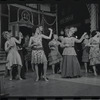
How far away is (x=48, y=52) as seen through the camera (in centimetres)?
914

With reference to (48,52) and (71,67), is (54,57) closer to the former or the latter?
(48,52)

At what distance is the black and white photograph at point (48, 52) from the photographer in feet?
14.2

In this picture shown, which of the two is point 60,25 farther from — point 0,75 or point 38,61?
point 0,75

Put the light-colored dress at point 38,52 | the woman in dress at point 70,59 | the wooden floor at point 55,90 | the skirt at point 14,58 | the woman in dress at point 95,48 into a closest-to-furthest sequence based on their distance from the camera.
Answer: the wooden floor at point 55,90, the light-colored dress at point 38,52, the skirt at point 14,58, the woman in dress at point 70,59, the woman in dress at point 95,48

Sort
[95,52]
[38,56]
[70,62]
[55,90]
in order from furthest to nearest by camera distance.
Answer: [95,52], [70,62], [38,56], [55,90]

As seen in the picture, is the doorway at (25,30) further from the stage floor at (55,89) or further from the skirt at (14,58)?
the stage floor at (55,89)

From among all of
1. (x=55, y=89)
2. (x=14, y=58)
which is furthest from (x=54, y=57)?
(x=55, y=89)

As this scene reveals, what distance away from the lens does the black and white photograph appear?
4320 millimetres

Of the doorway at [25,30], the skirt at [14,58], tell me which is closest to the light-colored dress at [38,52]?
the skirt at [14,58]

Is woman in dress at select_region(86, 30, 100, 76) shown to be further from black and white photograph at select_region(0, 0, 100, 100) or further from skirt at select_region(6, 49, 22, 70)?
skirt at select_region(6, 49, 22, 70)

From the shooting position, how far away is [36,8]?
32.3 ft

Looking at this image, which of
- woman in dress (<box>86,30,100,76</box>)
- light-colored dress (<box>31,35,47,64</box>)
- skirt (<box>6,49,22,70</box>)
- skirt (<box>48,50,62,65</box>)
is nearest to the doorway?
skirt (<box>48,50,62,65</box>)

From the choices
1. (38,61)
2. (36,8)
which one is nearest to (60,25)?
(36,8)

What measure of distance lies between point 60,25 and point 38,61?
5326 millimetres
